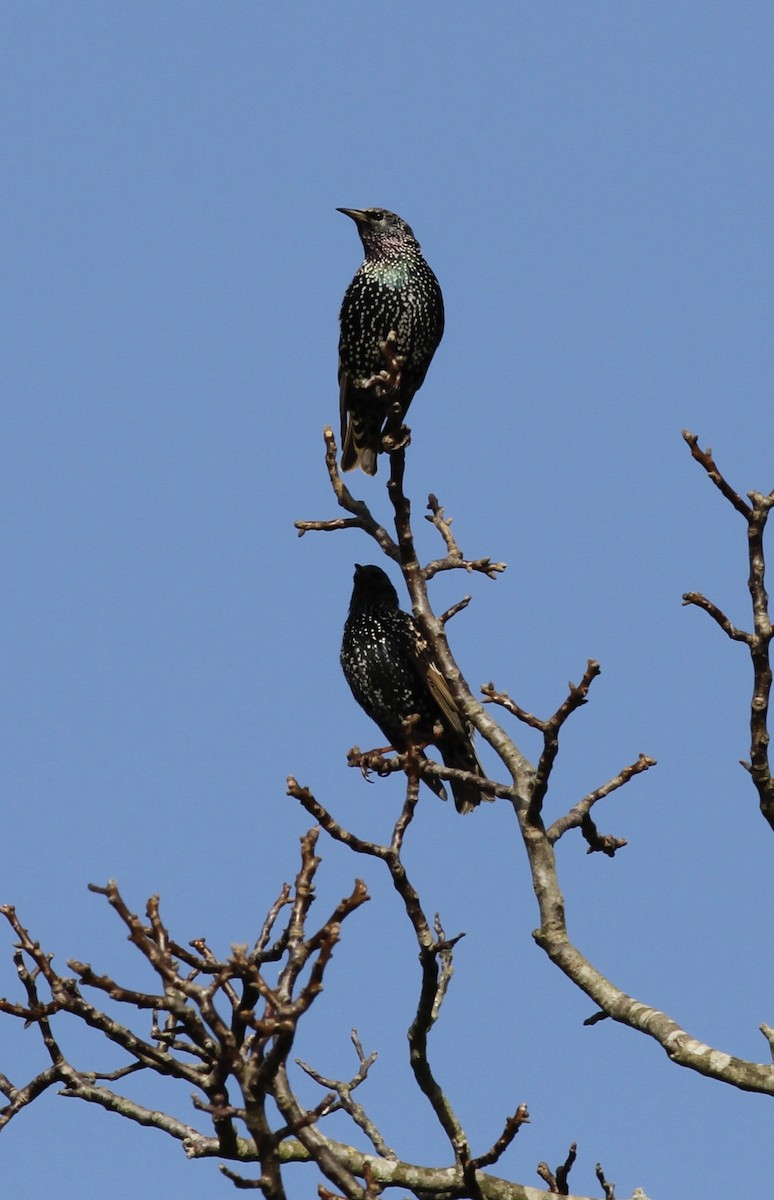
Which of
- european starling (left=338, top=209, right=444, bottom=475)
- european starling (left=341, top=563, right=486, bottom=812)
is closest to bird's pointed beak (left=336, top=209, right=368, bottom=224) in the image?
european starling (left=338, top=209, right=444, bottom=475)

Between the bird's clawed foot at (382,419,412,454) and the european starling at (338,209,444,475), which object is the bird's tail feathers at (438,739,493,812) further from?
the bird's clawed foot at (382,419,412,454)

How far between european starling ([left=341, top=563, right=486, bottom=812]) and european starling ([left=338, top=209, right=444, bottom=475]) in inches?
32.3

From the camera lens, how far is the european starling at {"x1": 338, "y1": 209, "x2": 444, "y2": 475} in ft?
25.2

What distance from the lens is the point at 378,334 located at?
7.69 m

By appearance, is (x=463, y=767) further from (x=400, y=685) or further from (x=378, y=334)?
(x=378, y=334)

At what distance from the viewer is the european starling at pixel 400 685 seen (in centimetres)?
764

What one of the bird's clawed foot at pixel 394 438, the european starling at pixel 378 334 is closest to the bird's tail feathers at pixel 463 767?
the european starling at pixel 378 334

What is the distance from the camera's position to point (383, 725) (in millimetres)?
7816

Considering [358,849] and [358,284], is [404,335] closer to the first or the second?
[358,284]

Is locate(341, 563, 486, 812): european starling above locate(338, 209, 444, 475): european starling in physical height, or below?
below

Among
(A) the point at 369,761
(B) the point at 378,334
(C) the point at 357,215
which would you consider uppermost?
(C) the point at 357,215

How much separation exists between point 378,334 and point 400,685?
1.75 meters

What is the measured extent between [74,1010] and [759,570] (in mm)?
2385

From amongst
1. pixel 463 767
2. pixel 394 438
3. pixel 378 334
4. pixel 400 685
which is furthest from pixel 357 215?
Answer: pixel 463 767
